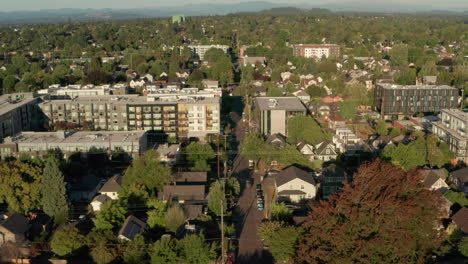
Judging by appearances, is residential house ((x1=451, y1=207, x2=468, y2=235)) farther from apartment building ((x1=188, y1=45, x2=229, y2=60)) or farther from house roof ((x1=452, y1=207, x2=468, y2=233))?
apartment building ((x1=188, y1=45, x2=229, y2=60))

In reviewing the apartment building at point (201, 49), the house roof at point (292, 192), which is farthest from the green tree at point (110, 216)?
the apartment building at point (201, 49)

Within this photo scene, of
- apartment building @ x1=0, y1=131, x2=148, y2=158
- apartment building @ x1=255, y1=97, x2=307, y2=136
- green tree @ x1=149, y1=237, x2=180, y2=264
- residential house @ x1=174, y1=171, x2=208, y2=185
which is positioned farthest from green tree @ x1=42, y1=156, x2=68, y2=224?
apartment building @ x1=255, y1=97, x2=307, y2=136

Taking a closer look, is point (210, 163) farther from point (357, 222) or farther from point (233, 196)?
→ point (357, 222)

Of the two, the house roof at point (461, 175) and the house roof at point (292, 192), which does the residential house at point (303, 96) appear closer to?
the house roof at point (461, 175)

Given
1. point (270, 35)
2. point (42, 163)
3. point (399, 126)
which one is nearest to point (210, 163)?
point (42, 163)

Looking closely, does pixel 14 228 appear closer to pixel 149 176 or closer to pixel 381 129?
pixel 149 176

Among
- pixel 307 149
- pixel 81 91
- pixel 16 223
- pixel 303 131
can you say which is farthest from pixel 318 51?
pixel 16 223
